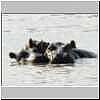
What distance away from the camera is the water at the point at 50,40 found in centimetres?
716

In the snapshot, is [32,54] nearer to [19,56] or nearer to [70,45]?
[19,56]

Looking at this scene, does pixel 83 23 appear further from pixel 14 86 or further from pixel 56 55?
pixel 14 86

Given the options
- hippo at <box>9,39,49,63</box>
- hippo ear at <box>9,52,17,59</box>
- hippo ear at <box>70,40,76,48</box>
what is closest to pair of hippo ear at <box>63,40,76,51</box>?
hippo ear at <box>70,40,76,48</box>

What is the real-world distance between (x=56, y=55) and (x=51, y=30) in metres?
0.27

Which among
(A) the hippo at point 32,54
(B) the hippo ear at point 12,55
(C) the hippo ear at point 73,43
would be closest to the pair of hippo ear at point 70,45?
(C) the hippo ear at point 73,43

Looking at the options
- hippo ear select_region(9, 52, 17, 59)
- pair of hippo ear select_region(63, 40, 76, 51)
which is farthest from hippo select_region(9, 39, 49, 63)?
pair of hippo ear select_region(63, 40, 76, 51)

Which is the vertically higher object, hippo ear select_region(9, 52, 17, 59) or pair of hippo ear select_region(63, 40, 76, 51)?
pair of hippo ear select_region(63, 40, 76, 51)

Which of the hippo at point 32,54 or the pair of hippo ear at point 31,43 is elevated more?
the pair of hippo ear at point 31,43

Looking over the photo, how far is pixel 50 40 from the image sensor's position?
7.20m

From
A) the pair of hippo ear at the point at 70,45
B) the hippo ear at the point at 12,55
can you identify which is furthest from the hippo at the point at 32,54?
the pair of hippo ear at the point at 70,45

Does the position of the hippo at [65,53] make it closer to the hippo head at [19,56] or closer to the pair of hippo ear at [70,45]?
the pair of hippo ear at [70,45]

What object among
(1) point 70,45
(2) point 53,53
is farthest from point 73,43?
(2) point 53,53

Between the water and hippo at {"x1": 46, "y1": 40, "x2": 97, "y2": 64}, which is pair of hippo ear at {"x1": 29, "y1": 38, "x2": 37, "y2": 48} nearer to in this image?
the water

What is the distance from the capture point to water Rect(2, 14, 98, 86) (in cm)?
716
